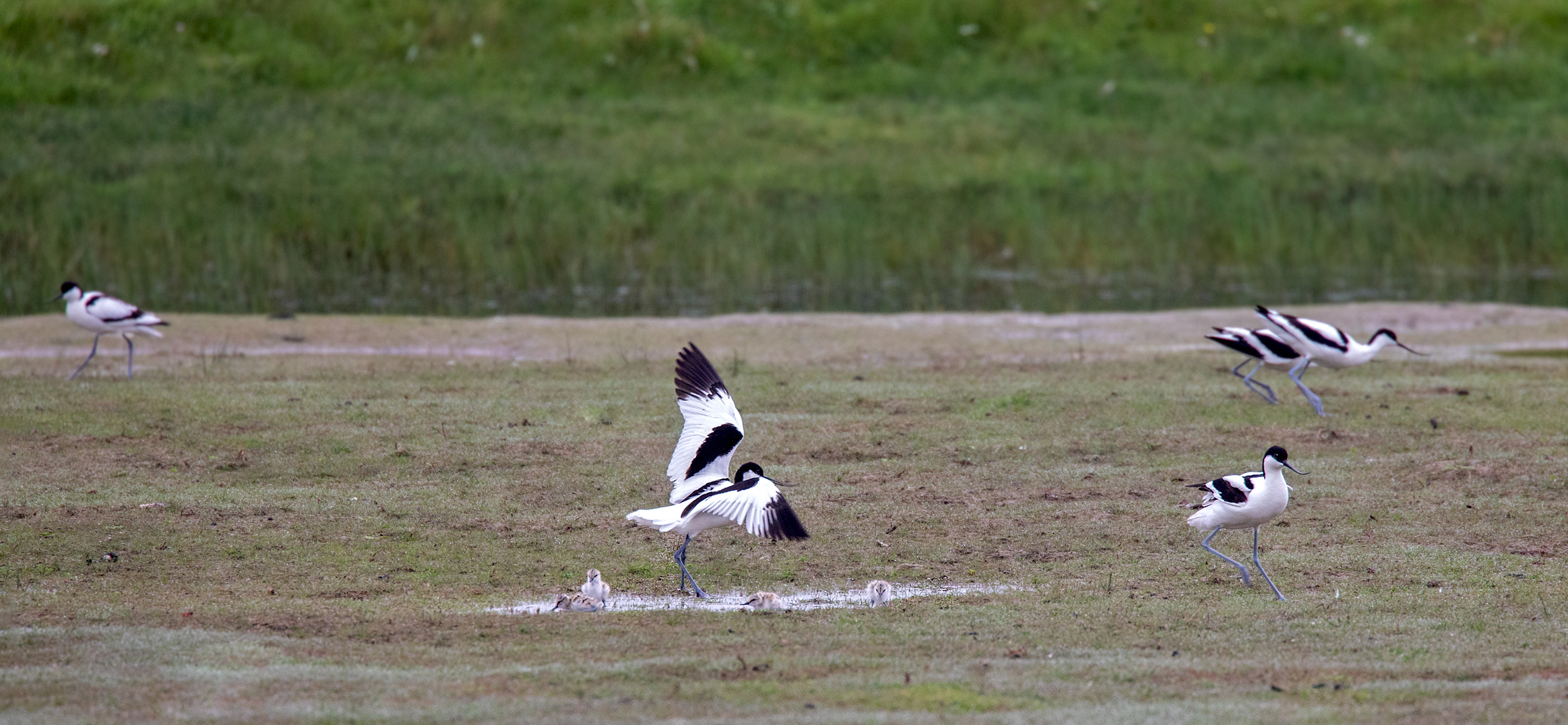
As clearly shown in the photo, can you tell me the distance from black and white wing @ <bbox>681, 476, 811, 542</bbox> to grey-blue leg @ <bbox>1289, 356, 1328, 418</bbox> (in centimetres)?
726

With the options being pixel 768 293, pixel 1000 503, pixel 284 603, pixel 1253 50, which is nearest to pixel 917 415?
pixel 1000 503

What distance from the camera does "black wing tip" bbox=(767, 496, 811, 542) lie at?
761cm

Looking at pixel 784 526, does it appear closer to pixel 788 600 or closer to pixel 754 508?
pixel 754 508

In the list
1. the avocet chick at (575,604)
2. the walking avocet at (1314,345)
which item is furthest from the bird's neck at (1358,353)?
the avocet chick at (575,604)

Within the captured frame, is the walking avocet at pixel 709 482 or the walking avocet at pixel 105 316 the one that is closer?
the walking avocet at pixel 709 482

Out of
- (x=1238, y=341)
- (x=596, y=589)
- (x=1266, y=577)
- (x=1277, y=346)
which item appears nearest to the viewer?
(x=596, y=589)

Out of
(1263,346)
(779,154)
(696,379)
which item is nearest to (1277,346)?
(1263,346)

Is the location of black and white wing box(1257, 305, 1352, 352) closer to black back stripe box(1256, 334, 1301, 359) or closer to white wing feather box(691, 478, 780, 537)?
black back stripe box(1256, 334, 1301, 359)

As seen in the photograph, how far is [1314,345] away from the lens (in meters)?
14.2

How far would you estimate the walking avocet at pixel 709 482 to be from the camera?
7.87 metres

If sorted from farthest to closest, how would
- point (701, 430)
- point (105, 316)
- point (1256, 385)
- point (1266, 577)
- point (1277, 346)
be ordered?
point (105, 316)
point (1256, 385)
point (1277, 346)
point (701, 430)
point (1266, 577)

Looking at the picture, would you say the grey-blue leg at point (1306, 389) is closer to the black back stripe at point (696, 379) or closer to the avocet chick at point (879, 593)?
the black back stripe at point (696, 379)

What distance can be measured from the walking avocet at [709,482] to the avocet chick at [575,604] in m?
0.47

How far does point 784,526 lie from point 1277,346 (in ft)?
26.4
